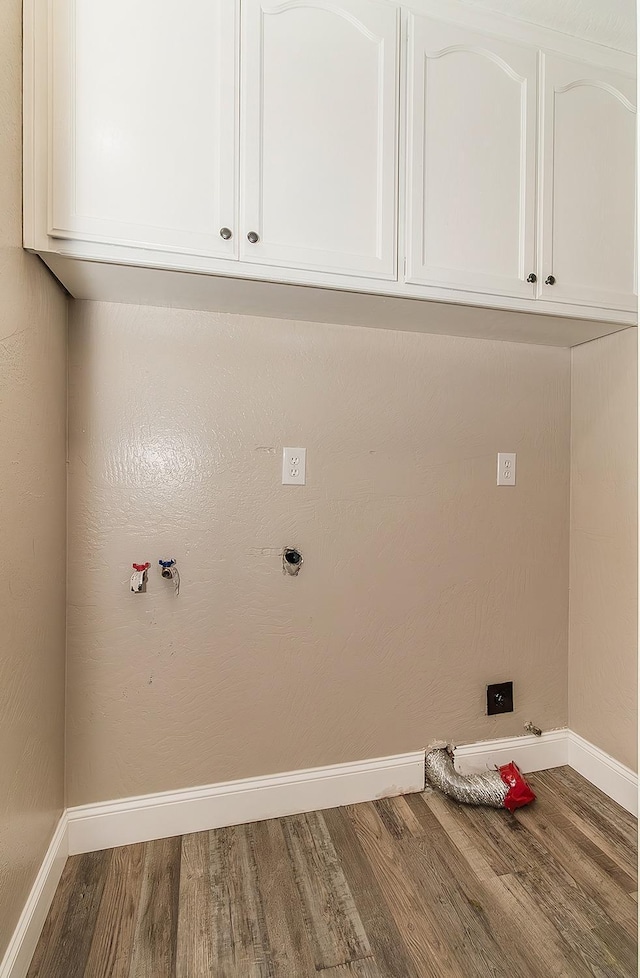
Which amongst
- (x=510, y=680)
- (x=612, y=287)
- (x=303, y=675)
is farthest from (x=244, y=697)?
(x=612, y=287)

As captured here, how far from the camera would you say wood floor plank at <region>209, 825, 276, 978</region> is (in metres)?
1.16

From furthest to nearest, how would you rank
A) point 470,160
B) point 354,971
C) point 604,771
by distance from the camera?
point 604,771
point 470,160
point 354,971

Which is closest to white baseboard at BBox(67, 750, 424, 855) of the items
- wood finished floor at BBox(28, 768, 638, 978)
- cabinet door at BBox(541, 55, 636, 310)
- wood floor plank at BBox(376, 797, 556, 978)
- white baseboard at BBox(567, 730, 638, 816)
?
wood finished floor at BBox(28, 768, 638, 978)

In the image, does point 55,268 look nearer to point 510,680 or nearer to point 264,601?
point 264,601

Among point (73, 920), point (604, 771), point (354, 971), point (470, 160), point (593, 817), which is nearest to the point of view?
point (354, 971)

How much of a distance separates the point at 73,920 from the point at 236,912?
405 millimetres

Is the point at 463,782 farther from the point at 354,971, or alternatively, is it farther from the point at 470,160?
the point at 470,160

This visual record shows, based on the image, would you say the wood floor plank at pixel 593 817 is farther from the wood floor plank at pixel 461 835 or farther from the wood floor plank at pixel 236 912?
the wood floor plank at pixel 236 912

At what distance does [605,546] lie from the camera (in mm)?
1817

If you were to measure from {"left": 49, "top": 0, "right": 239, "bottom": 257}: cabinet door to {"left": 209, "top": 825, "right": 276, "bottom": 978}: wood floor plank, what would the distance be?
5.46ft

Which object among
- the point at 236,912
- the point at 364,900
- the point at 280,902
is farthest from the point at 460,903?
the point at 236,912

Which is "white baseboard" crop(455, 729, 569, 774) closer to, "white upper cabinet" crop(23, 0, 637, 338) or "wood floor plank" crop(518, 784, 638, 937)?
"wood floor plank" crop(518, 784, 638, 937)

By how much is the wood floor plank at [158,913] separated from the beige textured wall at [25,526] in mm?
292

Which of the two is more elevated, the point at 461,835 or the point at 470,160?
the point at 470,160
